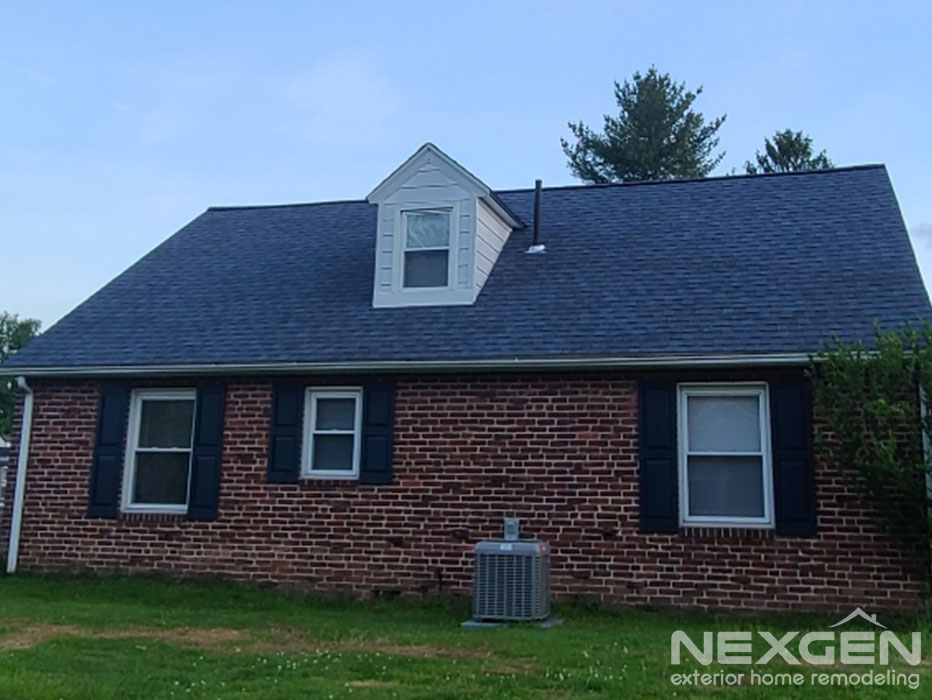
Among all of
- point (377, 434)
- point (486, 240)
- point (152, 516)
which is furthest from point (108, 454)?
point (486, 240)

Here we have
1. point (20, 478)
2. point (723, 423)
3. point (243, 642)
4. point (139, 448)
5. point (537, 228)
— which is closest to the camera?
point (243, 642)

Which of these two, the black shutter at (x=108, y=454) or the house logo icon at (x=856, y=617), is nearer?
the house logo icon at (x=856, y=617)

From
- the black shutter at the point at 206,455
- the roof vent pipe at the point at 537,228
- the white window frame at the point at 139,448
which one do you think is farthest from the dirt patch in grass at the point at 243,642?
the roof vent pipe at the point at 537,228

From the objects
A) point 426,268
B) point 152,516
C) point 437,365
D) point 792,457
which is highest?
point 426,268

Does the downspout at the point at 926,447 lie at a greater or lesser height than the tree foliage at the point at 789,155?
lesser

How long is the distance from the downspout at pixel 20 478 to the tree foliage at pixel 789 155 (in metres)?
27.9

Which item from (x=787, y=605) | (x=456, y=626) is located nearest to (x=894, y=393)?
(x=787, y=605)

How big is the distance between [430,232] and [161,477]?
174 inches

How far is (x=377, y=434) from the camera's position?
1055 centimetres

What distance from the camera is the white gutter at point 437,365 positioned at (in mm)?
9453

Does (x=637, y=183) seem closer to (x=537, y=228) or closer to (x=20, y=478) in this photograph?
(x=537, y=228)

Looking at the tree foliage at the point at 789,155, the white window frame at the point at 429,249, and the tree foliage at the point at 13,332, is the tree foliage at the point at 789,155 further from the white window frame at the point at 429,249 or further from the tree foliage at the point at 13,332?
the tree foliage at the point at 13,332

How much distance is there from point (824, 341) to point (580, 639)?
3.96 meters

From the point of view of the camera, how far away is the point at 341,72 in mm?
11750
